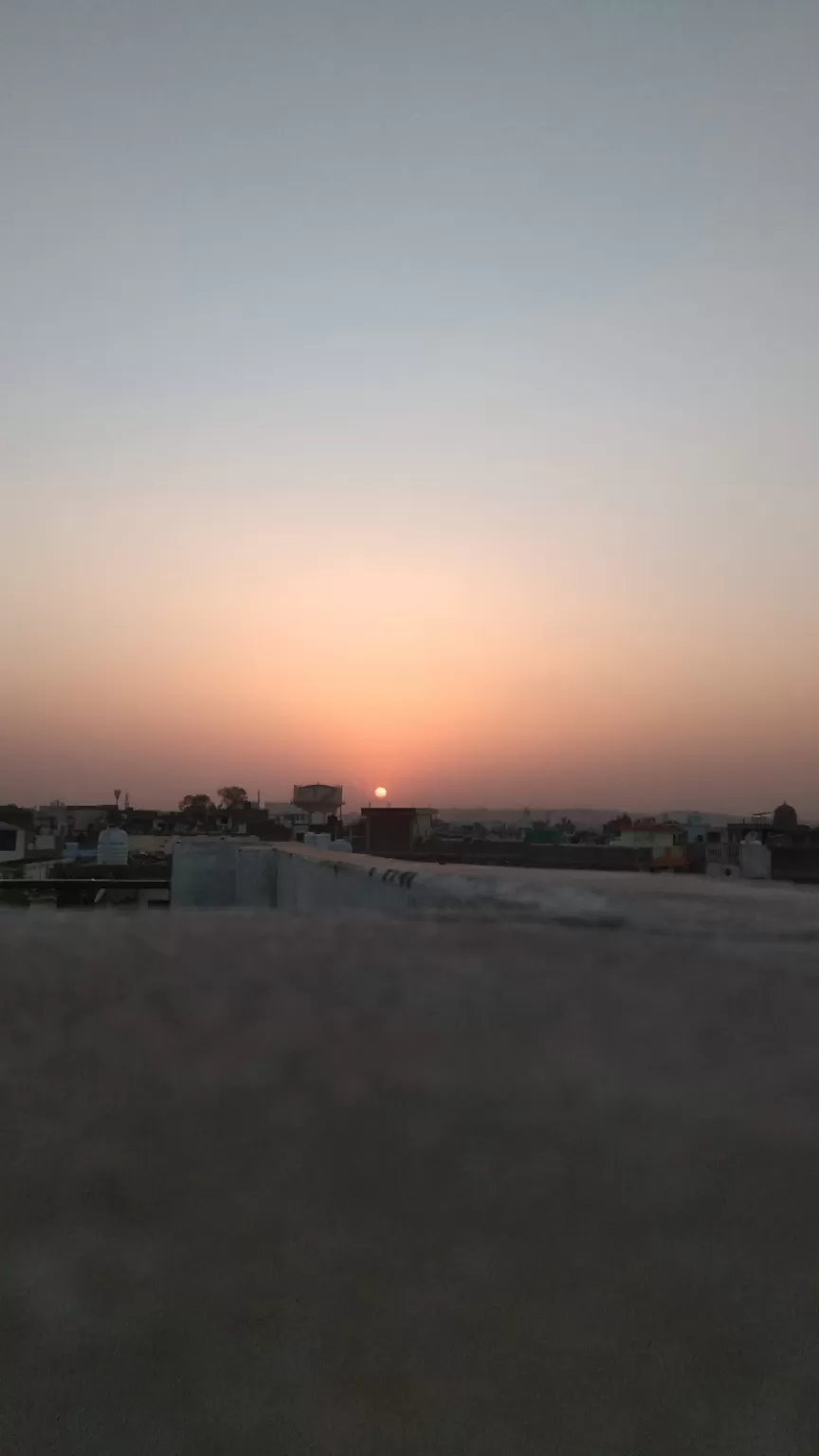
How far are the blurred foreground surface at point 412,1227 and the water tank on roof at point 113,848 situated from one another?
13702 millimetres

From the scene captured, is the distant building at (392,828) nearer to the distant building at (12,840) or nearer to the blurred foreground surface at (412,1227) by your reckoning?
the distant building at (12,840)

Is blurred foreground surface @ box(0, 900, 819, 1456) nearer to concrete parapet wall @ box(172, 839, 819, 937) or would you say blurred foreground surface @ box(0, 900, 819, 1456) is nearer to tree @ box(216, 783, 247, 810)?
concrete parapet wall @ box(172, 839, 819, 937)

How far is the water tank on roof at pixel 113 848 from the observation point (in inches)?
610

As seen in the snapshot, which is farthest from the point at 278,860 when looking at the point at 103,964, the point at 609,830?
the point at 609,830

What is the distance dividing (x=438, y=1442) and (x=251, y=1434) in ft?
0.53

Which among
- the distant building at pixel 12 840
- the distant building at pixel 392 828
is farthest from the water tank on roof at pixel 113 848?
the distant building at pixel 12 840

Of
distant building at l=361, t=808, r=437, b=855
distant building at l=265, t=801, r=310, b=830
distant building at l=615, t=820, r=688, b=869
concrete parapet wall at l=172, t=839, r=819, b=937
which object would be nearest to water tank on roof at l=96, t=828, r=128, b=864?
distant building at l=361, t=808, r=437, b=855

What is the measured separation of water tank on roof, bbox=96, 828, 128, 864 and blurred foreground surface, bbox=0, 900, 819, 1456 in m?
13.7

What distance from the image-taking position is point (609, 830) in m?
28.8

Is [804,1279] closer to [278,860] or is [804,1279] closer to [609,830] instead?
[278,860]

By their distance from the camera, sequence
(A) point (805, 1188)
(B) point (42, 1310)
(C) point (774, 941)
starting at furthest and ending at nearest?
(C) point (774, 941) → (A) point (805, 1188) → (B) point (42, 1310)

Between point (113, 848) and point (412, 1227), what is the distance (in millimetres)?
15079

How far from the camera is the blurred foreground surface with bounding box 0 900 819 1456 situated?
0.90 m

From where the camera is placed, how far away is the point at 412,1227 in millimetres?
1211
